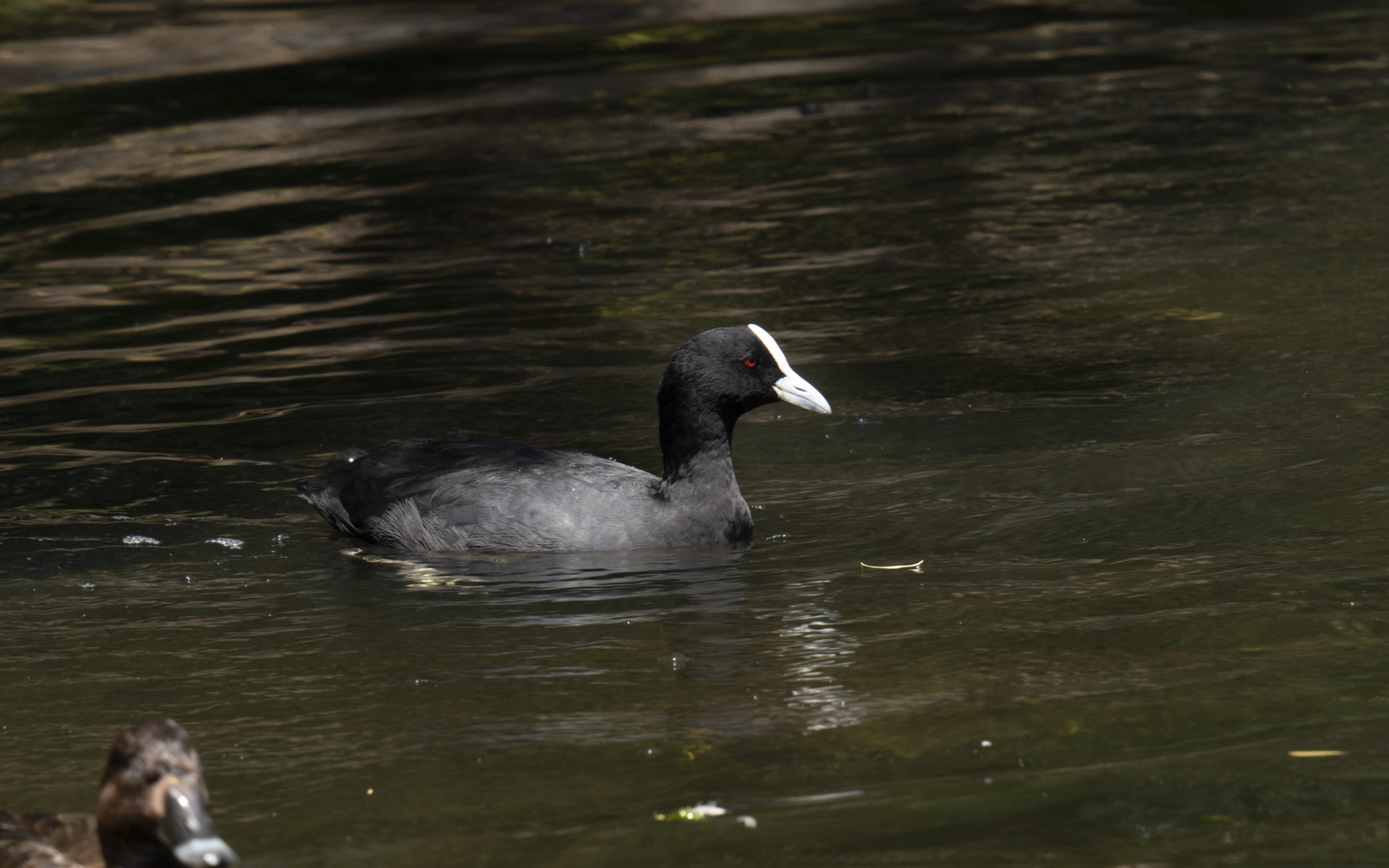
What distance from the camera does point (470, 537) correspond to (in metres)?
8.13

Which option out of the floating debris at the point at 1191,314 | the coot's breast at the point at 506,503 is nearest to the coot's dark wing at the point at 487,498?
the coot's breast at the point at 506,503

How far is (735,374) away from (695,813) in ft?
11.2

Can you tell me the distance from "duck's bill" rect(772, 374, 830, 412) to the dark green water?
0.53 meters

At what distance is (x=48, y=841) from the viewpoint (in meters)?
4.54

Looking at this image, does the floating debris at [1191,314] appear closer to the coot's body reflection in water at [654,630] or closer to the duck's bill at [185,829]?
the coot's body reflection in water at [654,630]

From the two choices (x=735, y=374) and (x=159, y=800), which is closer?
(x=159, y=800)

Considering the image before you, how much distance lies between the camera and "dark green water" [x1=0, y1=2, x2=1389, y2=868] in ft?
17.3

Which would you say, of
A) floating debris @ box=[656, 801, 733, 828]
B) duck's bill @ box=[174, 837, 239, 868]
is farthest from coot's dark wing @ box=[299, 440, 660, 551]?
duck's bill @ box=[174, 837, 239, 868]

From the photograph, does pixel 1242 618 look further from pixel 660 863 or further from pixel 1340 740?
pixel 660 863

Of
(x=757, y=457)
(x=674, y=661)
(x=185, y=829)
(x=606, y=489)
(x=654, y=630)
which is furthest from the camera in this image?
(x=757, y=457)

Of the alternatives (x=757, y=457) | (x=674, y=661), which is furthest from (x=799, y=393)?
(x=674, y=661)

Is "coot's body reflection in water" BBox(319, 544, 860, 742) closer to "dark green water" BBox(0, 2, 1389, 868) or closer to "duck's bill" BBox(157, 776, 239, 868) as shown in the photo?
"dark green water" BBox(0, 2, 1389, 868)

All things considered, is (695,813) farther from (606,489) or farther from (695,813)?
(606,489)

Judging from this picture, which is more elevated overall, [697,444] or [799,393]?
[799,393]
